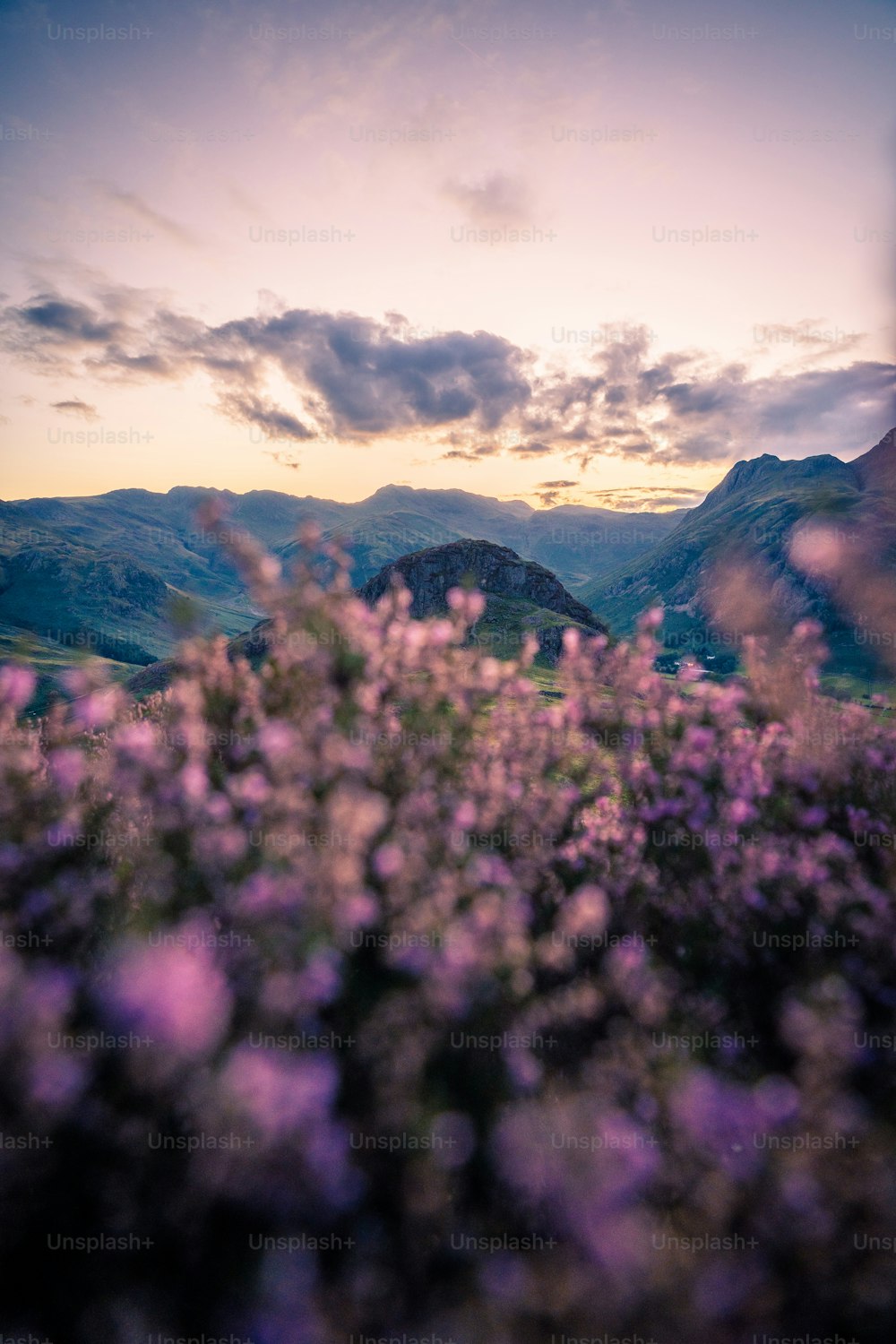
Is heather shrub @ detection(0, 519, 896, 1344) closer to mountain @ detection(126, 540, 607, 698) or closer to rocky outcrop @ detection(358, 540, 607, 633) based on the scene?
mountain @ detection(126, 540, 607, 698)

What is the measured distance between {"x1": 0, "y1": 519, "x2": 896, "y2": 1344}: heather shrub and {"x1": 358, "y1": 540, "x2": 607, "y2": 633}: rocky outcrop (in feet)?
329

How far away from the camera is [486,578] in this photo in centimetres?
11369

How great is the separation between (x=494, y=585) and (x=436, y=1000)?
10961 centimetres

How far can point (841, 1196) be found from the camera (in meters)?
4.10

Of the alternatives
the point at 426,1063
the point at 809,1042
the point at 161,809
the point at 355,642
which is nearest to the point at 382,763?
the point at 355,642

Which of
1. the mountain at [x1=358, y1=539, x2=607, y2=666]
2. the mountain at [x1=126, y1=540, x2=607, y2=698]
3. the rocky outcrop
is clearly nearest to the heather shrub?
the mountain at [x1=126, y1=540, x2=607, y2=698]

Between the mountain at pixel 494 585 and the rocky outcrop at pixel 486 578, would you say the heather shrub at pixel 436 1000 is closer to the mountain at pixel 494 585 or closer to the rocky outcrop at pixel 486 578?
the mountain at pixel 494 585

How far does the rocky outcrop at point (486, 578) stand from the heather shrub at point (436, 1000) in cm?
10030

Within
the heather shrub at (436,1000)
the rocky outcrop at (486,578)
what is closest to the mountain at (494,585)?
the rocky outcrop at (486,578)

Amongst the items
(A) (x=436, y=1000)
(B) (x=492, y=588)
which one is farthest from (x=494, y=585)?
(A) (x=436, y=1000)

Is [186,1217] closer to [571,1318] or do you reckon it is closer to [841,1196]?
[571,1318]

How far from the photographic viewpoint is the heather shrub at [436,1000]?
385 cm

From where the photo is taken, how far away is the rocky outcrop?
110 meters

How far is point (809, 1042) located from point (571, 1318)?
266cm
